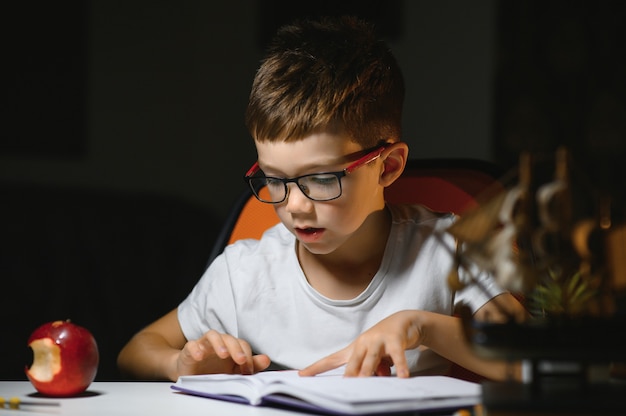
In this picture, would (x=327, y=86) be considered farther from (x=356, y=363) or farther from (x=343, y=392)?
(x=343, y=392)

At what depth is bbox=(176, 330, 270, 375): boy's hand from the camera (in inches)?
49.0

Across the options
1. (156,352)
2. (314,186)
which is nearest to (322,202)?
(314,186)

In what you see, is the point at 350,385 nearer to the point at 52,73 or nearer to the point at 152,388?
the point at 152,388

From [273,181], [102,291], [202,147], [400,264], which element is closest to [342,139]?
[273,181]

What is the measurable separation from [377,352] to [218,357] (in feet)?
0.93

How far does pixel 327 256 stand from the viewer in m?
1.50

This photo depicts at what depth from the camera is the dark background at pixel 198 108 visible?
114 inches

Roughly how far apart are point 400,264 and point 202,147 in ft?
5.94

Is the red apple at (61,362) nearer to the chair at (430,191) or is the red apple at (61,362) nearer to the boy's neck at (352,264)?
the boy's neck at (352,264)

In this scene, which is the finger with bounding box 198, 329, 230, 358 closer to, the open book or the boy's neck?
the open book

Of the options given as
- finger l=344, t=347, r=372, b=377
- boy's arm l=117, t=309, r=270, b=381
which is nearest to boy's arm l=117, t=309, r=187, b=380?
boy's arm l=117, t=309, r=270, b=381

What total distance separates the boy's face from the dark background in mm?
1557

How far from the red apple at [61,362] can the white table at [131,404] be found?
0.02 m

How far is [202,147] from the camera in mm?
3168
